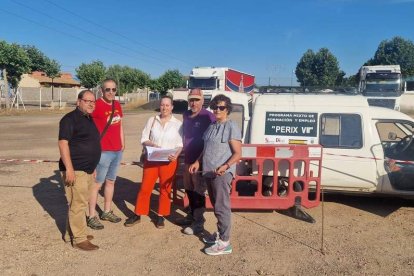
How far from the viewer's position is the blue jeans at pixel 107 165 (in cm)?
530

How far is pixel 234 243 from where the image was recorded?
502 cm

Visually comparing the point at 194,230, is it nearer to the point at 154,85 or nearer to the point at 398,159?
the point at 398,159

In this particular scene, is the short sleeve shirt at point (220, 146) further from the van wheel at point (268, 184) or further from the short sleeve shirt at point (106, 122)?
the van wheel at point (268, 184)

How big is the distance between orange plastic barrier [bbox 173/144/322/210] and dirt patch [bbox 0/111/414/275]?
0.23 m

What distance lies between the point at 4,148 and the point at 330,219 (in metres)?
11.0

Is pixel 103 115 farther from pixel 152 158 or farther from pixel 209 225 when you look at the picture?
pixel 209 225

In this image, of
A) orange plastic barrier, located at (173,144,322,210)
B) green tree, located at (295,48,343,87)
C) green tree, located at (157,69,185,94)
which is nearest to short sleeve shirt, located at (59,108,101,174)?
orange plastic barrier, located at (173,144,322,210)

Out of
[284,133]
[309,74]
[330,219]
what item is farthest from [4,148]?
[309,74]

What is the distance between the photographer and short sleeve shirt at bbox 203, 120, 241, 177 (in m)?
4.41

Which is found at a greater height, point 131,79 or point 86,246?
point 131,79

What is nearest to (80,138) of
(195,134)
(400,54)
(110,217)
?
(195,134)

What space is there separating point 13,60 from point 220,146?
3136cm

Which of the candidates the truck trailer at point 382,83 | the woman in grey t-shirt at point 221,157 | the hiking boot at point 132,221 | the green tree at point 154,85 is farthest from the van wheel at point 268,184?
the green tree at point 154,85

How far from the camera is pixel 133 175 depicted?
9023 millimetres
